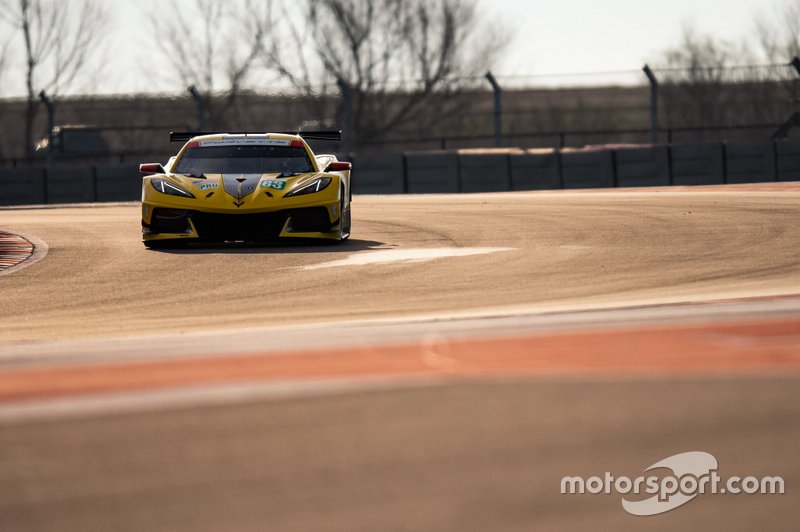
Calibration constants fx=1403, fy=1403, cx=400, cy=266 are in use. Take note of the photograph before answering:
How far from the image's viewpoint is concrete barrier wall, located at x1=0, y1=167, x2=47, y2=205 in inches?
1040

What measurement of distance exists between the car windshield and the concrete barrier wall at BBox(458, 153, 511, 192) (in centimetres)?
1239

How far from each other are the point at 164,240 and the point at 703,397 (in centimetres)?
877

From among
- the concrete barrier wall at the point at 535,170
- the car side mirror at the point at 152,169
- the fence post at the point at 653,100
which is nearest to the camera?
the car side mirror at the point at 152,169

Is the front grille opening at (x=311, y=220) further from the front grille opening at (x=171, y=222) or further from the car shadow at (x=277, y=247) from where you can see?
the front grille opening at (x=171, y=222)

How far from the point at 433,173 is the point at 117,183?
602 cm

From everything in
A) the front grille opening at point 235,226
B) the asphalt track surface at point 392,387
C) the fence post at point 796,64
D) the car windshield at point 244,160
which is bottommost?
the asphalt track surface at point 392,387

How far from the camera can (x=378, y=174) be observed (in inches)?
1053

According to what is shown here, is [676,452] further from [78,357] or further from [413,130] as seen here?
[413,130]

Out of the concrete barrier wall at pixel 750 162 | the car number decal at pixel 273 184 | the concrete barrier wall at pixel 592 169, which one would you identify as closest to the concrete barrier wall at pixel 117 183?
the concrete barrier wall at pixel 592 169

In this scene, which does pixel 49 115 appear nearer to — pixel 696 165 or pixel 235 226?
pixel 696 165

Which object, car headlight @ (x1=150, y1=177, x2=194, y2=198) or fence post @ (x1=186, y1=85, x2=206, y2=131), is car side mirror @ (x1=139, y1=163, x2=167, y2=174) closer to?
car headlight @ (x1=150, y1=177, x2=194, y2=198)

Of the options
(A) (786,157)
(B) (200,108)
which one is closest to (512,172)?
(A) (786,157)

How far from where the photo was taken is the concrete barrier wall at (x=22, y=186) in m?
26.4

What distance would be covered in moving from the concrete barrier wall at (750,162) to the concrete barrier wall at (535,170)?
3154 millimetres
